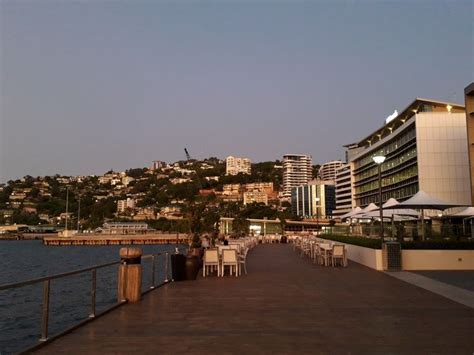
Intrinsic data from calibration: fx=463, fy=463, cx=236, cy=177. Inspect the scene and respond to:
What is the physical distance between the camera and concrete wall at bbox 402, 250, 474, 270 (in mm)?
15617

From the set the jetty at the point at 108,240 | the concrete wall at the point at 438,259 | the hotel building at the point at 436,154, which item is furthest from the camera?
the jetty at the point at 108,240

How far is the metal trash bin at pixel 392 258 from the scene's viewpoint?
15318mm

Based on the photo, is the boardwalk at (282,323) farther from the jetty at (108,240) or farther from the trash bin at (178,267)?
the jetty at (108,240)

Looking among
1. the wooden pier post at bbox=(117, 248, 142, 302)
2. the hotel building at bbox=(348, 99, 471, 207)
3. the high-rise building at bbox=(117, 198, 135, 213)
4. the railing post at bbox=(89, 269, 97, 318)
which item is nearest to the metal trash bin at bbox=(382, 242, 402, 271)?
the wooden pier post at bbox=(117, 248, 142, 302)

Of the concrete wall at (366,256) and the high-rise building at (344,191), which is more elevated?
the high-rise building at (344,191)

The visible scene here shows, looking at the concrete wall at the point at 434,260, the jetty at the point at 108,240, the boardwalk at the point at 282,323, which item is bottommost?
the jetty at the point at 108,240

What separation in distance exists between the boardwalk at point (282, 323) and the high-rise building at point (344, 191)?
10624 centimetres

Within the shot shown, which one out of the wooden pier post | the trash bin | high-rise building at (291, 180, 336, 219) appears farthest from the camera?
high-rise building at (291, 180, 336, 219)

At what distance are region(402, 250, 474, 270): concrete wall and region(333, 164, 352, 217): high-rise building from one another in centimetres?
9881

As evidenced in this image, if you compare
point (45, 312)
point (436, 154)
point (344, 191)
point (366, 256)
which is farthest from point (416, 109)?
point (45, 312)

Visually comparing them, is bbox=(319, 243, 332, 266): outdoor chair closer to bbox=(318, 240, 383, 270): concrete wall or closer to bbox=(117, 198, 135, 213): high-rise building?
bbox=(318, 240, 383, 270): concrete wall

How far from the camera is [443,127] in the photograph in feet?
205

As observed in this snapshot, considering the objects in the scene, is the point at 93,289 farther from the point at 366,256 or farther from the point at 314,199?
the point at 314,199

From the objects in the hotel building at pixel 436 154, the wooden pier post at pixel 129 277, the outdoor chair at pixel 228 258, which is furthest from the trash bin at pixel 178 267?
the hotel building at pixel 436 154
